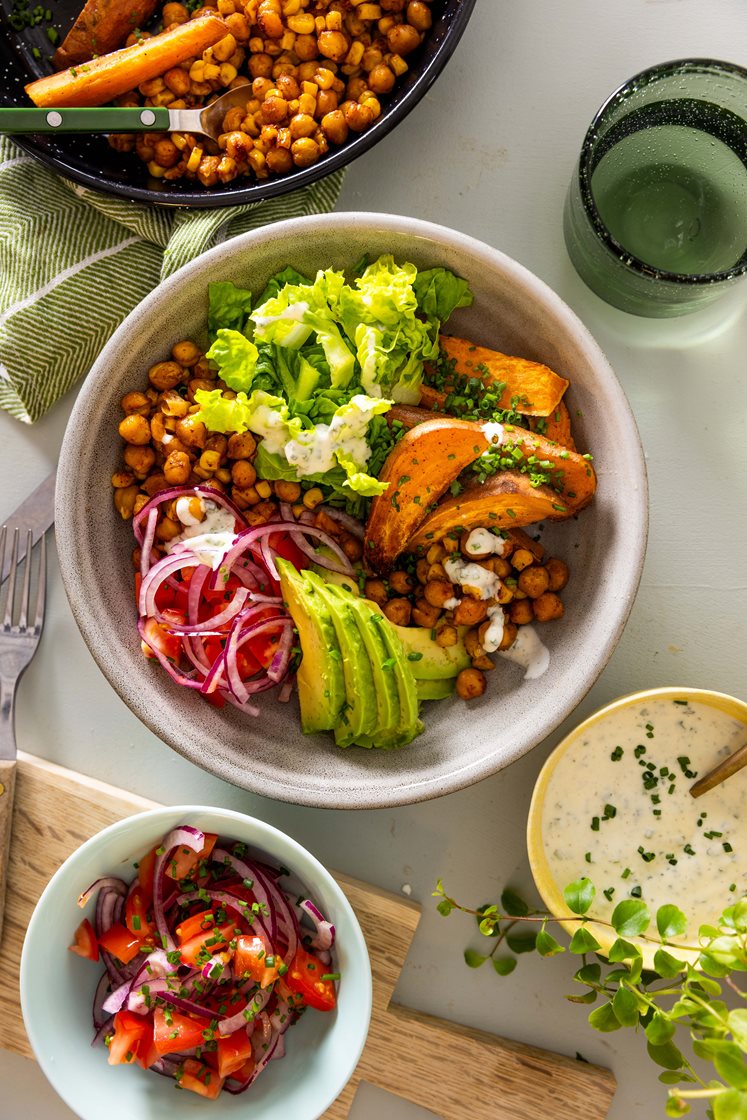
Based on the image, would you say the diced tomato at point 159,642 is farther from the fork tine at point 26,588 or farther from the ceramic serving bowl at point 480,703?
the fork tine at point 26,588

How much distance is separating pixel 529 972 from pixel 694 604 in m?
0.73

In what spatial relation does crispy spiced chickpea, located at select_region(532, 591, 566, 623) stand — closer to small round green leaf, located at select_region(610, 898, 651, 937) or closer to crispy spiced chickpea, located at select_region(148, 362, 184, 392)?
small round green leaf, located at select_region(610, 898, 651, 937)

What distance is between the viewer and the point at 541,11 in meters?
1.83

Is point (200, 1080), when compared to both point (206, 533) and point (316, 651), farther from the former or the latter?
point (206, 533)

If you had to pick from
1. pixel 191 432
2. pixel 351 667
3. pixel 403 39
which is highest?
pixel 403 39

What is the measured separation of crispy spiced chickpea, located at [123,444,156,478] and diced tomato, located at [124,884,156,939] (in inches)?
27.5

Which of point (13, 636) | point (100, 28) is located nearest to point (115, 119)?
point (100, 28)

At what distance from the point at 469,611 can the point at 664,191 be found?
829mm

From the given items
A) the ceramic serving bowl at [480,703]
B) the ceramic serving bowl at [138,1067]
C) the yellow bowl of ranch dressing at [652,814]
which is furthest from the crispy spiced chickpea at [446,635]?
the ceramic serving bowl at [138,1067]

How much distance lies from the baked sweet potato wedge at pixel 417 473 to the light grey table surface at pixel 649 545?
44 centimetres

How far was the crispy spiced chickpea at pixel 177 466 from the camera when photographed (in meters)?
1.61

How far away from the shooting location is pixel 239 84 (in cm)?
171

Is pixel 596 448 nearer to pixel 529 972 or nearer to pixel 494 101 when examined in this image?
pixel 494 101

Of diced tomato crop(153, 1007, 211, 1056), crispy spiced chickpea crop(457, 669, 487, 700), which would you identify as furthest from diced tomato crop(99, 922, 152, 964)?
crispy spiced chickpea crop(457, 669, 487, 700)
